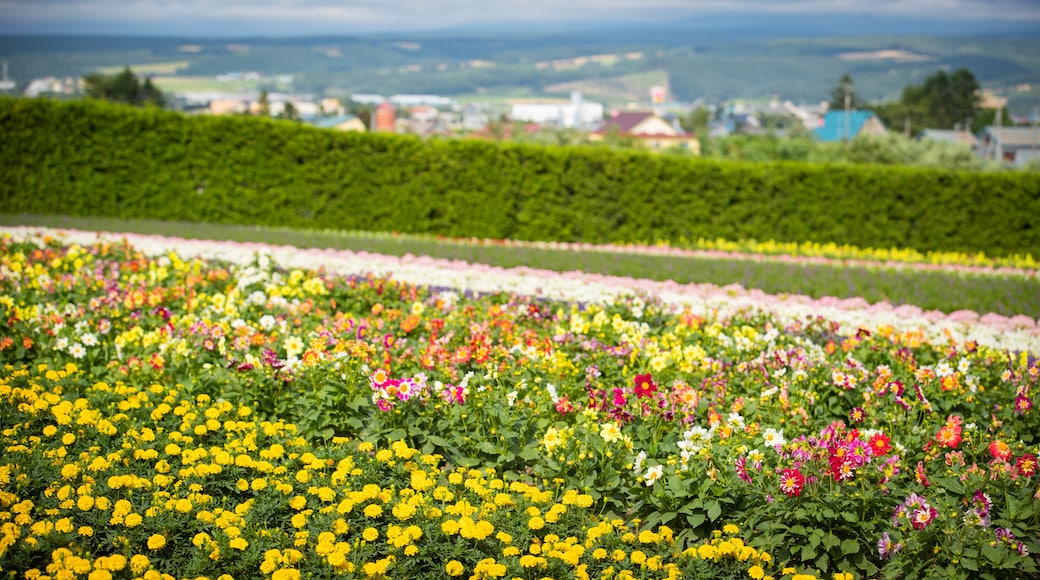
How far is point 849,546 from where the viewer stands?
3600 millimetres

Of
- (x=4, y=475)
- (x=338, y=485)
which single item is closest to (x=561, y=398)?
(x=338, y=485)

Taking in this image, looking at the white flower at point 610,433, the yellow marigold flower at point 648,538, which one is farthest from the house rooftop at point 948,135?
the yellow marigold flower at point 648,538

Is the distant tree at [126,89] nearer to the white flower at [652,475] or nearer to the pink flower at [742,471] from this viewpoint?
the white flower at [652,475]

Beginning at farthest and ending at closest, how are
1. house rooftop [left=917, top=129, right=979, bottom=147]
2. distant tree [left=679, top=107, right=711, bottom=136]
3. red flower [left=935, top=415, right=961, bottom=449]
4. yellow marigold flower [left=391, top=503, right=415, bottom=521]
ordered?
distant tree [left=679, top=107, right=711, bottom=136]
house rooftop [left=917, top=129, right=979, bottom=147]
red flower [left=935, top=415, right=961, bottom=449]
yellow marigold flower [left=391, top=503, right=415, bottom=521]

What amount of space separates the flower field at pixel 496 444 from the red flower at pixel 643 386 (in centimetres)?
3

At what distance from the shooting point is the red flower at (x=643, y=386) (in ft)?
15.1

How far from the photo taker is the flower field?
11.3ft

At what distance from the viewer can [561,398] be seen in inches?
187

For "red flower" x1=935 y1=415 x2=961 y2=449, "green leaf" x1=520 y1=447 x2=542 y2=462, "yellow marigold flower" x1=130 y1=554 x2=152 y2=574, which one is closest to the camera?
"yellow marigold flower" x1=130 y1=554 x2=152 y2=574

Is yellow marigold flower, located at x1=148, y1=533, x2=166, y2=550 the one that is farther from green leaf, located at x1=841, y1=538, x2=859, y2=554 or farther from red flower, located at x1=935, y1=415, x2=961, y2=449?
red flower, located at x1=935, y1=415, x2=961, y2=449

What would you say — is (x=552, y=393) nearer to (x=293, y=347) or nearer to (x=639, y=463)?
(x=639, y=463)

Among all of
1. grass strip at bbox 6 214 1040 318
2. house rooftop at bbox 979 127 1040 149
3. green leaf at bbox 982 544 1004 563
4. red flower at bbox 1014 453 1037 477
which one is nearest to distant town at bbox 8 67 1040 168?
house rooftop at bbox 979 127 1040 149

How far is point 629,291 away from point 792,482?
195 inches

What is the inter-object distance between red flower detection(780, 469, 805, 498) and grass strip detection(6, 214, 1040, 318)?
18.6ft
